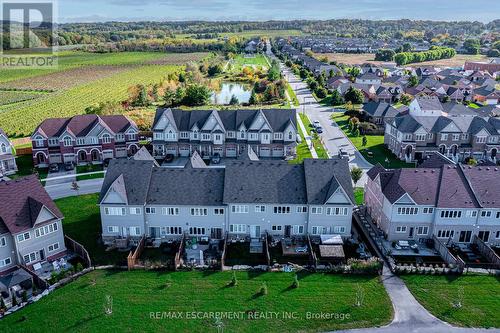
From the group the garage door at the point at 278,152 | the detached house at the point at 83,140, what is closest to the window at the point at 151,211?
the detached house at the point at 83,140

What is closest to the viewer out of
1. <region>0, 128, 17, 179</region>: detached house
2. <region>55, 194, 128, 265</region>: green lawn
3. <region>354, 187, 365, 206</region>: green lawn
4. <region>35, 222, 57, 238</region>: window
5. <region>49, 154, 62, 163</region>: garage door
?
<region>35, 222, 57, 238</region>: window

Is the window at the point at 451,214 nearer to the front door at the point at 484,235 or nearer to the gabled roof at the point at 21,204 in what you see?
the front door at the point at 484,235

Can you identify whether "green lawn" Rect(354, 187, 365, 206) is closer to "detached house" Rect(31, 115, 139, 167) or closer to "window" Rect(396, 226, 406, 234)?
"window" Rect(396, 226, 406, 234)

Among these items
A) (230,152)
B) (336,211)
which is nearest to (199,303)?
(336,211)

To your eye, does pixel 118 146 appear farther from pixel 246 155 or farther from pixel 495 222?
pixel 495 222

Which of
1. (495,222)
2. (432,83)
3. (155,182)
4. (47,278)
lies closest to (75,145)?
(155,182)

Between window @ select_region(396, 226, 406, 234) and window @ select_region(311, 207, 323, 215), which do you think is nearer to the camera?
window @ select_region(311, 207, 323, 215)

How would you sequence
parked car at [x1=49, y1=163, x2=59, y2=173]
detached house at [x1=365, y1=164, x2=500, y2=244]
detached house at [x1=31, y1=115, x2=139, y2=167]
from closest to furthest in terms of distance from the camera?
detached house at [x1=365, y1=164, x2=500, y2=244] < parked car at [x1=49, y1=163, x2=59, y2=173] < detached house at [x1=31, y1=115, x2=139, y2=167]

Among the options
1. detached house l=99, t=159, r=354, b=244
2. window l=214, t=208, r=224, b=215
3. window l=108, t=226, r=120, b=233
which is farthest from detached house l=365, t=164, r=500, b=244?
window l=108, t=226, r=120, b=233
